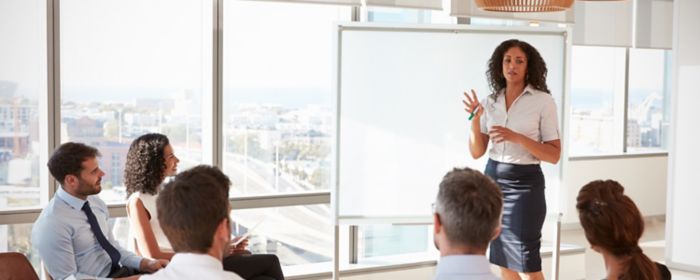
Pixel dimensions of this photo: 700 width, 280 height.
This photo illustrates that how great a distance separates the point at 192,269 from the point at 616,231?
1.20 metres

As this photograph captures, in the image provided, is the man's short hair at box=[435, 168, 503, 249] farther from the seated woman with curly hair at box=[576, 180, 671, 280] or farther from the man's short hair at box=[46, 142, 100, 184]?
the man's short hair at box=[46, 142, 100, 184]

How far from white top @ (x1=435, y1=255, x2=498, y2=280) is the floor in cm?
399

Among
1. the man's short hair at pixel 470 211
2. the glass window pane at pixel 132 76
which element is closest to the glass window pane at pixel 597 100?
the glass window pane at pixel 132 76

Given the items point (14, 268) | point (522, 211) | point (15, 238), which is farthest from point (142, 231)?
point (522, 211)

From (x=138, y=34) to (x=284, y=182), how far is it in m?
1.37

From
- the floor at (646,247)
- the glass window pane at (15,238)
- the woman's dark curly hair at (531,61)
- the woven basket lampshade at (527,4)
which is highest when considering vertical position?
the woven basket lampshade at (527,4)

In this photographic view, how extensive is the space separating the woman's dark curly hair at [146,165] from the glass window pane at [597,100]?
5754 mm

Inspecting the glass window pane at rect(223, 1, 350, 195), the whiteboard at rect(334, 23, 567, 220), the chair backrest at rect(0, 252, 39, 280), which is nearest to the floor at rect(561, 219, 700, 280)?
the whiteboard at rect(334, 23, 567, 220)

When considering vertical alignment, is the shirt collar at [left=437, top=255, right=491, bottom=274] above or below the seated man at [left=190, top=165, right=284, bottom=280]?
above

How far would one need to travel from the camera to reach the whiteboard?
5051 mm

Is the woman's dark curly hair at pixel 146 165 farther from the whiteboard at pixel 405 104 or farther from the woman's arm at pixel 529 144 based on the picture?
the woman's arm at pixel 529 144

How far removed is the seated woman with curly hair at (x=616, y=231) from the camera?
7.52 ft

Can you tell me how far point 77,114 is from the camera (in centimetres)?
470

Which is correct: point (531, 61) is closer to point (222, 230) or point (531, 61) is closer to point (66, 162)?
point (66, 162)
